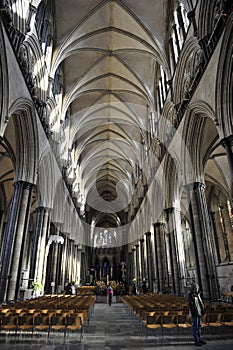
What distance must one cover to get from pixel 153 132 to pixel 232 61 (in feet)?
37.7

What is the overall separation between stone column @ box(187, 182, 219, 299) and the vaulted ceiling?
8605 millimetres

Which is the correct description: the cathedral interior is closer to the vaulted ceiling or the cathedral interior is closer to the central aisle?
the vaulted ceiling

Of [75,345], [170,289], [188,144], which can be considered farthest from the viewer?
[170,289]

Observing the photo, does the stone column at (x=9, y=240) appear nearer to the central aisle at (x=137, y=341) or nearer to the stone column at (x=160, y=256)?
the central aisle at (x=137, y=341)

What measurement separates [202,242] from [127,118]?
51.8 ft

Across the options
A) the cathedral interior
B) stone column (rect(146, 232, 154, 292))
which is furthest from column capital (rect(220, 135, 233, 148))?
stone column (rect(146, 232, 154, 292))

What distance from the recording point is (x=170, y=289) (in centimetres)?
Answer: 1509

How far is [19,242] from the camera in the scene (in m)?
10.2

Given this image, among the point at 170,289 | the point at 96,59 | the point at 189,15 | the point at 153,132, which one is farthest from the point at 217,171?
the point at 96,59

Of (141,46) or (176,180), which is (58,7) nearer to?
(141,46)

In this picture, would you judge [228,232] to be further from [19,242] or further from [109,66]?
[109,66]

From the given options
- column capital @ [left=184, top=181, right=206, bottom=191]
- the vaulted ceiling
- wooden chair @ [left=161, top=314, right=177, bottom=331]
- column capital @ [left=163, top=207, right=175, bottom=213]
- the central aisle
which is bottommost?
the central aisle

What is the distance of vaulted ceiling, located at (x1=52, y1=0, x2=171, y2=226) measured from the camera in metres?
15.2

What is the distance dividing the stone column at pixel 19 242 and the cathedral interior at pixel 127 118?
0.04 metres
